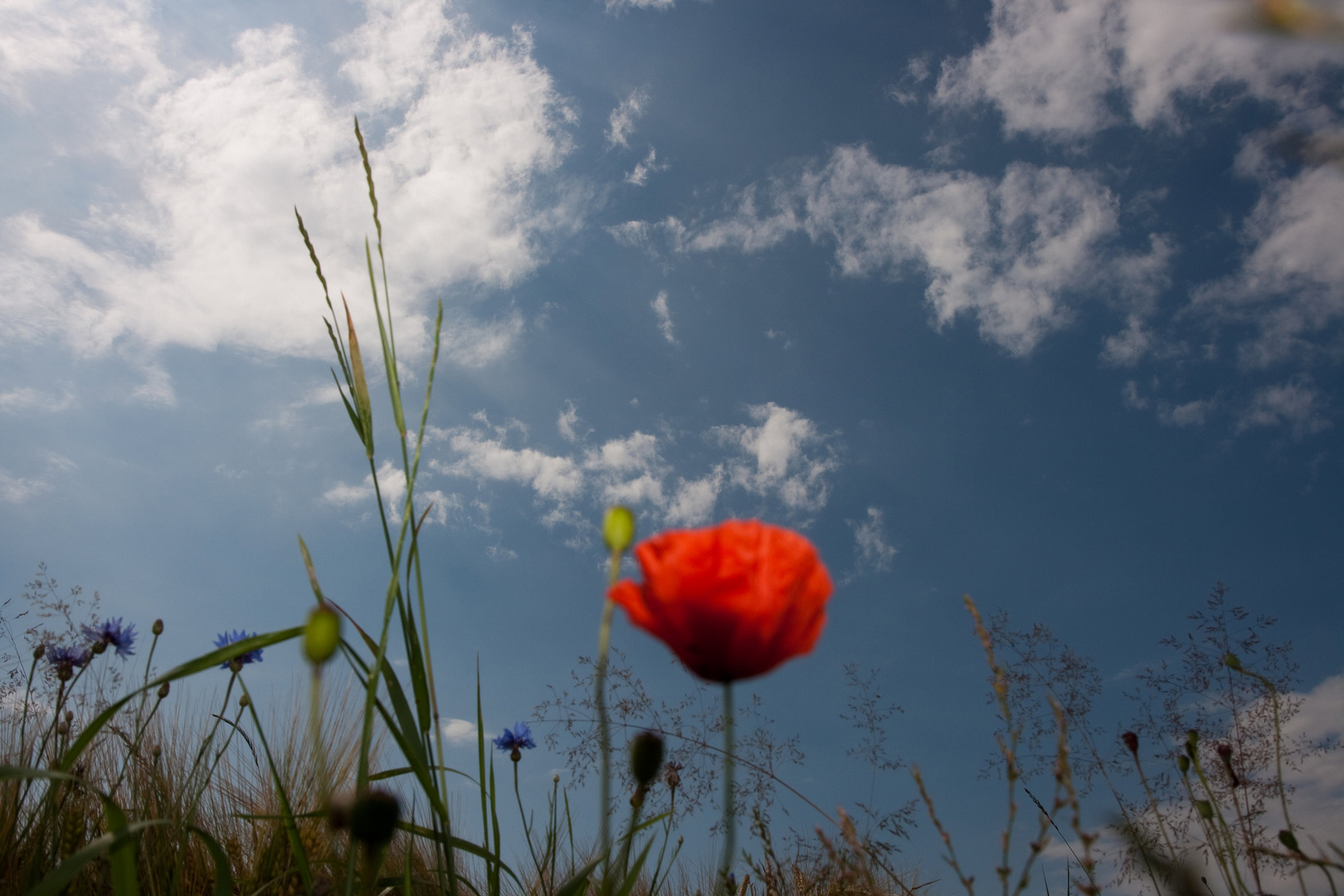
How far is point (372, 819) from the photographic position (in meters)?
0.57

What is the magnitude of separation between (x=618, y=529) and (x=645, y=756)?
0.22 meters

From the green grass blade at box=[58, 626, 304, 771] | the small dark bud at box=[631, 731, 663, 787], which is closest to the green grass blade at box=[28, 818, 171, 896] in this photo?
the green grass blade at box=[58, 626, 304, 771]

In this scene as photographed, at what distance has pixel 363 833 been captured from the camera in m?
0.57

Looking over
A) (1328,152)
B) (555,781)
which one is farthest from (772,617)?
(555,781)

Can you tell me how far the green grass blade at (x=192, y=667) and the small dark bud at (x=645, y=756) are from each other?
1.32ft

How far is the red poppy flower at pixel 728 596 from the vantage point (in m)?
0.67

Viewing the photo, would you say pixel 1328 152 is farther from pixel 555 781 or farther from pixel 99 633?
pixel 99 633

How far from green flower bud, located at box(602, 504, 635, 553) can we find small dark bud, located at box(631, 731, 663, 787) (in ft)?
0.61

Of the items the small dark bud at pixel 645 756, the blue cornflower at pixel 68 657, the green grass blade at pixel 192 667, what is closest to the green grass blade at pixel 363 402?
the green grass blade at pixel 192 667

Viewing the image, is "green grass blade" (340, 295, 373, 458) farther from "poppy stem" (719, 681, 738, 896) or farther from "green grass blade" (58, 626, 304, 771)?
"poppy stem" (719, 681, 738, 896)

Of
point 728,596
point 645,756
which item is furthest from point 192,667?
point 728,596

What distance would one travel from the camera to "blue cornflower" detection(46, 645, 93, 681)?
2.16 metres

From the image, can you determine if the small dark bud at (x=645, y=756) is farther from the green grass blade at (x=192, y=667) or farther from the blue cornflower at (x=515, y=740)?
the blue cornflower at (x=515, y=740)

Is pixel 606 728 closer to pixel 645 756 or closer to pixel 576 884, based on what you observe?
pixel 645 756
